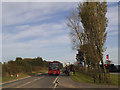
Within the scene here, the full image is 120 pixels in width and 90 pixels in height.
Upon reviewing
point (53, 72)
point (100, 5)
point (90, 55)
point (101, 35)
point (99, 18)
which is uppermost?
point (100, 5)

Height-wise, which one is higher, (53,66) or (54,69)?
(53,66)

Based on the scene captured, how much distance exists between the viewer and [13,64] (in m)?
34.6

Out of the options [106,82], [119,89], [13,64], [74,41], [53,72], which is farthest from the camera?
[74,41]

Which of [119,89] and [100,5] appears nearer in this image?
[119,89]

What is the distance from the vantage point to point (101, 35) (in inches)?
851

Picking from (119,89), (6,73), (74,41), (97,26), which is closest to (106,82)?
(119,89)

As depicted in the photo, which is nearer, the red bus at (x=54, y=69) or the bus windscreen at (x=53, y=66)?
the red bus at (x=54, y=69)

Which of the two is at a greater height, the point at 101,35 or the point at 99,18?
the point at 99,18

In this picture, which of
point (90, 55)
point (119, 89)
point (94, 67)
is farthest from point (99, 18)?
point (119, 89)

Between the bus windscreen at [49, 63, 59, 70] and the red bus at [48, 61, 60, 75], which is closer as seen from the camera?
the red bus at [48, 61, 60, 75]

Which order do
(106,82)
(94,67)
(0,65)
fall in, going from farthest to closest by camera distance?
(0,65)
(94,67)
(106,82)

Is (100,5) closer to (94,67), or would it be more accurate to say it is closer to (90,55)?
(90,55)

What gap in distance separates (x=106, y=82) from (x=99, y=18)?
319 inches

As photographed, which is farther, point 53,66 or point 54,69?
point 53,66
